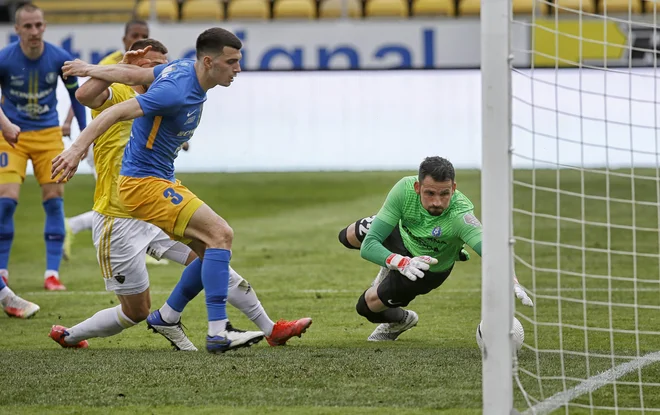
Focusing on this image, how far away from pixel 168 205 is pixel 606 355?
265 cm

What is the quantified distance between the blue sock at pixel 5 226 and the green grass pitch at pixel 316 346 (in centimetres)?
49

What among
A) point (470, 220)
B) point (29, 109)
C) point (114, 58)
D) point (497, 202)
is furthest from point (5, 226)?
point (497, 202)

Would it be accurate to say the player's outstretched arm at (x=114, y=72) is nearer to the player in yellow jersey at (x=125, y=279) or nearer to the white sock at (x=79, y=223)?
the player in yellow jersey at (x=125, y=279)

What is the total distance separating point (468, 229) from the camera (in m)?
6.21

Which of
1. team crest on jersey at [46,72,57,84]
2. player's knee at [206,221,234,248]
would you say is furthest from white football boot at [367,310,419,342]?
team crest on jersey at [46,72,57,84]

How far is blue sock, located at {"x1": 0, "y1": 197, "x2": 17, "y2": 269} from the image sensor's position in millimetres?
8781

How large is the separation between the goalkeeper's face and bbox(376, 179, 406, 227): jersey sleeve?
0.21m

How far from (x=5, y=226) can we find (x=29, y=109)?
3.50 ft

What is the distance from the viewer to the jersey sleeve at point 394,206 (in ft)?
21.2

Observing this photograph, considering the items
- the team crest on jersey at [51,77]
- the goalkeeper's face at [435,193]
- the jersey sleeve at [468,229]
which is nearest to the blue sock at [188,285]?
the goalkeeper's face at [435,193]

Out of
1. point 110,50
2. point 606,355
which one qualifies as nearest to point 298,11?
point 110,50

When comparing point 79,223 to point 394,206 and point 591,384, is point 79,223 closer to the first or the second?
point 394,206

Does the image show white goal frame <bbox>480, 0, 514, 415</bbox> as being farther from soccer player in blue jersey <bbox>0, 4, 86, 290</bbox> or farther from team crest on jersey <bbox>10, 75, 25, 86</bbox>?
team crest on jersey <bbox>10, 75, 25, 86</bbox>

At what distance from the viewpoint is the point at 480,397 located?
15.9ft
